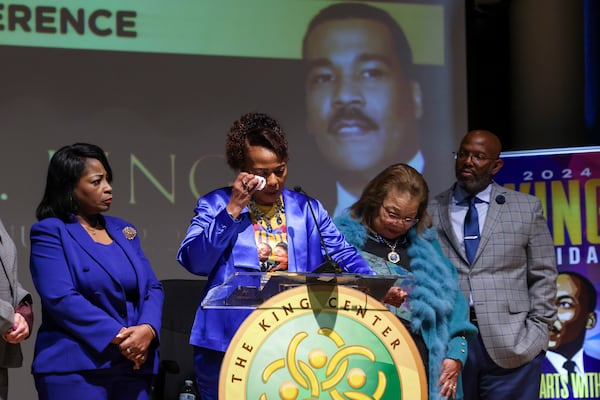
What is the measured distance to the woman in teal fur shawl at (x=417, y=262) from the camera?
3.29 m

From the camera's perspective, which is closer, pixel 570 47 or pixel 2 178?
pixel 2 178

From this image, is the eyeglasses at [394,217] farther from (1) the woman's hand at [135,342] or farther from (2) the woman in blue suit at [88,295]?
(1) the woman's hand at [135,342]

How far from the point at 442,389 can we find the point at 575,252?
194 cm

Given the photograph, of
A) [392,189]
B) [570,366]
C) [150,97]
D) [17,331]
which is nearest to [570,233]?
[570,366]

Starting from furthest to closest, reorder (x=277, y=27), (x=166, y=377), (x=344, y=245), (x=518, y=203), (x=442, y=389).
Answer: (x=277, y=27), (x=166, y=377), (x=518, y=203), (x=442, y=389), (x=344, y=245)

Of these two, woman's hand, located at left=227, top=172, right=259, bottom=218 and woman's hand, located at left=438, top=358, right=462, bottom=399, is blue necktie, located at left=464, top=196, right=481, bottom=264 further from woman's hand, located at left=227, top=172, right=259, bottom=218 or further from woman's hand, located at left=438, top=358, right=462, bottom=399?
woman's hand, located at left=227, top=172, right=259, bottom=218

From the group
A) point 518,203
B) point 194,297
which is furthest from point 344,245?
point 194,297

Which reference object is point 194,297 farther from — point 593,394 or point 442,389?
point 593,394

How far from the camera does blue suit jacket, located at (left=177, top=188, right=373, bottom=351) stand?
8.71 feet

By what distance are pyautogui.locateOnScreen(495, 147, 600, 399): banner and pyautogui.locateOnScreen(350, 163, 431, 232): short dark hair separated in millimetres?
1482

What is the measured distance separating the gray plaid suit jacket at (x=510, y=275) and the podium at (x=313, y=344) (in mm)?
1625

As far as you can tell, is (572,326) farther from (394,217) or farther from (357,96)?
(394,217)

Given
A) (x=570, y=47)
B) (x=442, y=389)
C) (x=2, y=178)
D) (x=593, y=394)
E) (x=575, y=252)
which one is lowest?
(x=593, y=394)

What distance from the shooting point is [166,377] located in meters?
4.58
